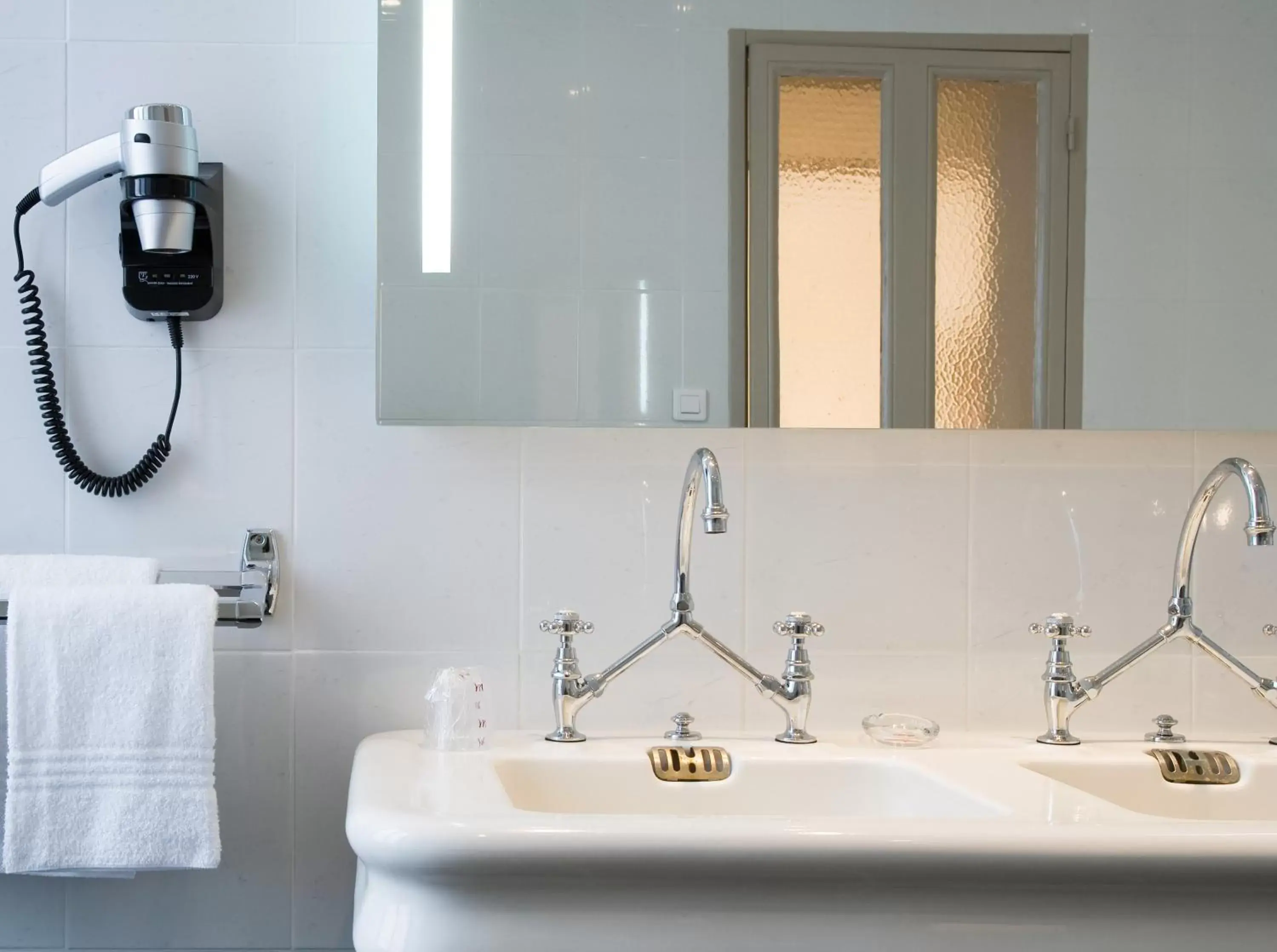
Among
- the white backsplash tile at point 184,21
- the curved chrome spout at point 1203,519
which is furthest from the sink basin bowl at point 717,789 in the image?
the white backsplash tile at point 184,21

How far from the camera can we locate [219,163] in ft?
4.47

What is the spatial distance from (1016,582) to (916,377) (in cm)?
27

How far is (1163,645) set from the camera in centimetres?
135

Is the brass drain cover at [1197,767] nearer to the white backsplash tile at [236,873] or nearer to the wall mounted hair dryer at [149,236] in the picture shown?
the white backsplash tile at [236,873]

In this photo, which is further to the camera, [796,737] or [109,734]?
[796,737]

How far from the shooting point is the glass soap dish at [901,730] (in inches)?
50.7

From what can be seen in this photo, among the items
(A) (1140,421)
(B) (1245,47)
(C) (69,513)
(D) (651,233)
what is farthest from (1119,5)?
(C) (69,513)

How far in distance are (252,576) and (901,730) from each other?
726 millimetres

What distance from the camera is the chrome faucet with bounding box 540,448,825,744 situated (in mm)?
1282

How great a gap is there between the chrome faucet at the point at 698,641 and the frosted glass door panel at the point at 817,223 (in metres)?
0.16

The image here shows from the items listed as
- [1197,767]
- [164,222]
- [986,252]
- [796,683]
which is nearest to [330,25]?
[164,222]

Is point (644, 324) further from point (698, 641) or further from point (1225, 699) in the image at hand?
point (1225, 699)

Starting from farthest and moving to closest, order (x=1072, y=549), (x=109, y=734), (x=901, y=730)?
(x=1072, y=549), (x=901, y=730), (x=109, y=734)

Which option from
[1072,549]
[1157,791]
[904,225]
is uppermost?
[904,225]
